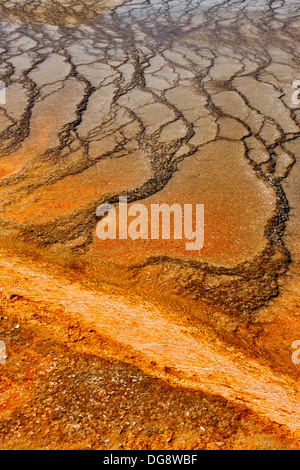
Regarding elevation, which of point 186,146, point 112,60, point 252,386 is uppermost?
point 112,60

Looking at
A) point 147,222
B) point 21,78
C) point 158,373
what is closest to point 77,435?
point 158,373

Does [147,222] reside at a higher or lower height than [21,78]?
lower

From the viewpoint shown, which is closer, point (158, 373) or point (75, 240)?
point (158, 373)
